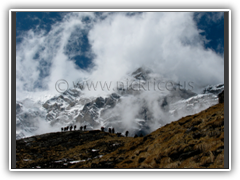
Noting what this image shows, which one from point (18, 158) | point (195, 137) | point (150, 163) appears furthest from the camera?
point (18, 158)

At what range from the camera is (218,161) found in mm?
9656

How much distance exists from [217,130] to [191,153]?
3118 mm
